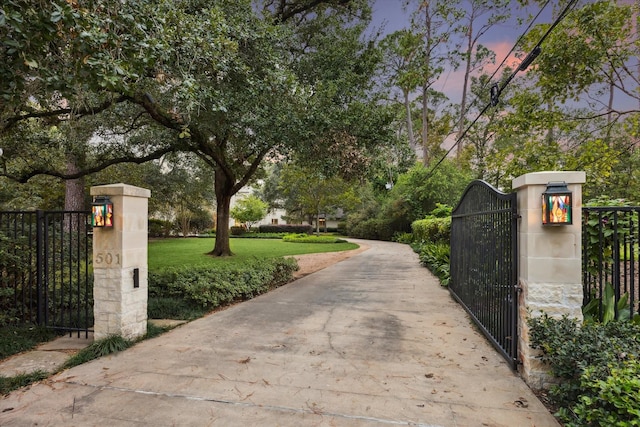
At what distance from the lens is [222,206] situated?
42.3 ft

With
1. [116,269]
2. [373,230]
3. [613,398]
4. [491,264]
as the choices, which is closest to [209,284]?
[116,269]

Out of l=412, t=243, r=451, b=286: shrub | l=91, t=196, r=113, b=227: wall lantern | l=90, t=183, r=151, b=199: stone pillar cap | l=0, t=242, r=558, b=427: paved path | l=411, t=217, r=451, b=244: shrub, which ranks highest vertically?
l=90, t=183, r=151, b=199: stone pillar cap

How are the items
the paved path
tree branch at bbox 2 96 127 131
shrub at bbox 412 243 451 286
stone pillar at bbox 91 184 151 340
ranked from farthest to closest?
shrub at bbox 412 243 451 286 < tree branch at bbox 2 96 127 131 < stone pillar at bbox 91 184 151 340 < the paved path

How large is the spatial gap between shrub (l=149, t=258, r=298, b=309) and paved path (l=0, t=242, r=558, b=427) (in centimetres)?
66

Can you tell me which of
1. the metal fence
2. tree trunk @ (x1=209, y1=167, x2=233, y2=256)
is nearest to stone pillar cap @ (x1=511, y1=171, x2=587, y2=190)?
the metal fence

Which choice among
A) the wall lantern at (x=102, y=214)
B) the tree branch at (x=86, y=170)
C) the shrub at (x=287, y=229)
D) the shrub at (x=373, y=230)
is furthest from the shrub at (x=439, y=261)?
the shrub at (x=287, y=229)


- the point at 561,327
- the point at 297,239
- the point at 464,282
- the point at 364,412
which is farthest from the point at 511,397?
the point at 297,239

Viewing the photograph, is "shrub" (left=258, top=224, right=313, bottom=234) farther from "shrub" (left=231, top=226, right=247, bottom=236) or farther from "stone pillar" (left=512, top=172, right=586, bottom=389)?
"stone pillar" (left=512, top=172, right=586, bottom=389)

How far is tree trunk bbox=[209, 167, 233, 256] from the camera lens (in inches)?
492

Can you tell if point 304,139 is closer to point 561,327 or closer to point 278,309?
point 278,309

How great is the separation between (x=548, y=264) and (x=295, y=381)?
2458 millimetres

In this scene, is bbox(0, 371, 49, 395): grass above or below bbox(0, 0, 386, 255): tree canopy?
below

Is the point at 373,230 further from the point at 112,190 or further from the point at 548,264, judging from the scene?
the point at 548,264

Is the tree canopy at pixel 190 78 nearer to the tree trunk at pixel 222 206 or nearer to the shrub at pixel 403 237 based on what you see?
the tree trunk at pixel 222 206
